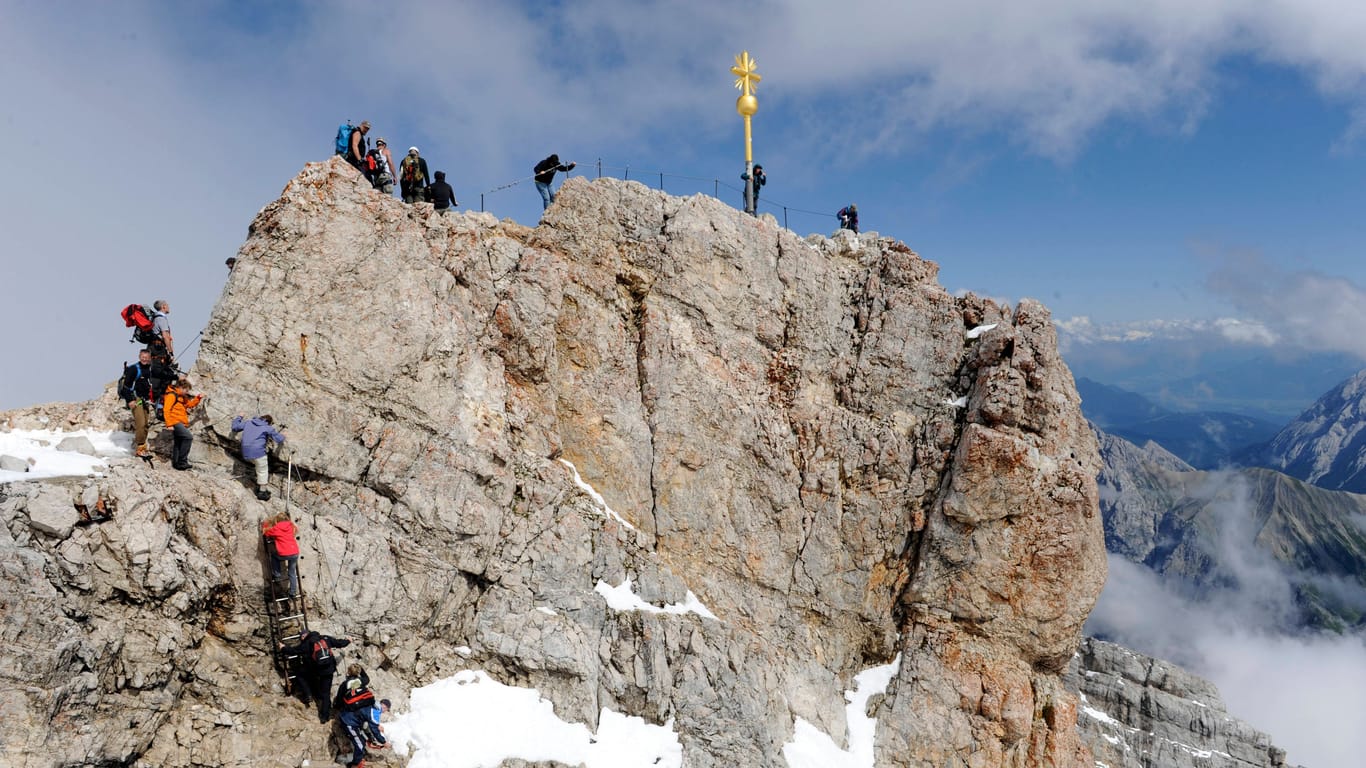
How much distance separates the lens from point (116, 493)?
17641mm

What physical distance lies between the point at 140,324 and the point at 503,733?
1681 cm

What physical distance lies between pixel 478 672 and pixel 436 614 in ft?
7.66

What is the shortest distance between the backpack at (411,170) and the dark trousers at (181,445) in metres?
12.6

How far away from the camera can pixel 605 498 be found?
28.2 meters

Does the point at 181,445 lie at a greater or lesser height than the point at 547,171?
lesser

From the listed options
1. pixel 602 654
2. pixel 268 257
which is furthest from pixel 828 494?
pixel 268 257

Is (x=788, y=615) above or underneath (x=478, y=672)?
above

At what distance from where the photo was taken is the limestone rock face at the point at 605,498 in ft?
59.3

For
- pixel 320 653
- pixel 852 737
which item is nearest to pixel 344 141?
pixel 320 653

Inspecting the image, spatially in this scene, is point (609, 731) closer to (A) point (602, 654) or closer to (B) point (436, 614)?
(A) point (602, 654)

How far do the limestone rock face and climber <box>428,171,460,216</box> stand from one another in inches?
37.2

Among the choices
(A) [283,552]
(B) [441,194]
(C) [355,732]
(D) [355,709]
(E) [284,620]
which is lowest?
(C) [355,732]

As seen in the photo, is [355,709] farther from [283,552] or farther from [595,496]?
[595,496]

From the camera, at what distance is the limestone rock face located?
18.1 m
